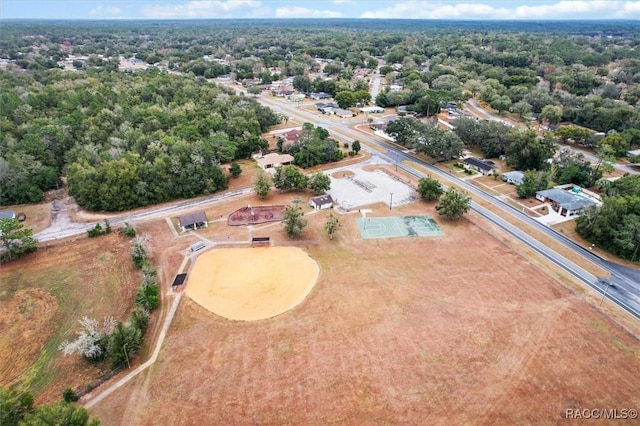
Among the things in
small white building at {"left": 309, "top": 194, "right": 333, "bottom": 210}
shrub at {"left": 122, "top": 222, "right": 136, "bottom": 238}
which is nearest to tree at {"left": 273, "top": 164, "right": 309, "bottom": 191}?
small white building at {"left": 309, "top": 194, "right": 333, "bottom": 210}

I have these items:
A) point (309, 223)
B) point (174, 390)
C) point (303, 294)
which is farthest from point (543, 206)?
point (174, 390)

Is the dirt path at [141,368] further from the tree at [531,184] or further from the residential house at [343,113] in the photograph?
the residential house at [343,113]

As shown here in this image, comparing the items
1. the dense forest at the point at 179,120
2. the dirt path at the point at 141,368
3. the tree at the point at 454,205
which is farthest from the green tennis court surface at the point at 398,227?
the dirt path at the point at 141,368

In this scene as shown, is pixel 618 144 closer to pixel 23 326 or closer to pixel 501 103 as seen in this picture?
pixel 501 103

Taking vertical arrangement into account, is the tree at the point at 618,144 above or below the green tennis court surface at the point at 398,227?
above

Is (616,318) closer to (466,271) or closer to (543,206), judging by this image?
(466,271)

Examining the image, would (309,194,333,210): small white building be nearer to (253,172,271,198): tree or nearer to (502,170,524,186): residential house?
(253,172,271,198): tree
